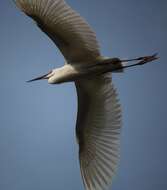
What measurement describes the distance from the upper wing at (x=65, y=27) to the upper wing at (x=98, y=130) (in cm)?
12

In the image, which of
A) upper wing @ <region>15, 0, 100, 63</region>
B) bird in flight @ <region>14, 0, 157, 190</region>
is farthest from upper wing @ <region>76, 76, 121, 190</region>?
upper wing @ <region>15, 0, 100, 63</region>

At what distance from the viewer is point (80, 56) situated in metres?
1.00

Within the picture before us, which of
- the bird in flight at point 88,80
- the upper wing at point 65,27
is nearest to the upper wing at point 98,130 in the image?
the bird in flight at point 88,80

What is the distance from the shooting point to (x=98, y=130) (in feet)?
3.87

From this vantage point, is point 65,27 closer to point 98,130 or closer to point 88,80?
point 88,80

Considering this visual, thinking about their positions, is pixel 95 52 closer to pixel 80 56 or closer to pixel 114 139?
pixel 80 56

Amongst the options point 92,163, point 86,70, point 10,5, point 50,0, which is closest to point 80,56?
point 86,70

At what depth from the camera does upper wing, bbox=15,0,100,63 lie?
899mm

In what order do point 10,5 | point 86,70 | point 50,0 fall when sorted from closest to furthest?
1. point 50,0
2. point 86,70
3. point 10,5

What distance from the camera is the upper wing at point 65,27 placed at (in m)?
0.90

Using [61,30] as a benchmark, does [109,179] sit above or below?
below

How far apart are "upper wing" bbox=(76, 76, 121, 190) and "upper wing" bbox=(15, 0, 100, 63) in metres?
0.12

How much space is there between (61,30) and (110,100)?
25 cm

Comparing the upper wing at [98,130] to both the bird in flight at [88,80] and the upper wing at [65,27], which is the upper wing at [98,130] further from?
the upper wing at [65,27]
